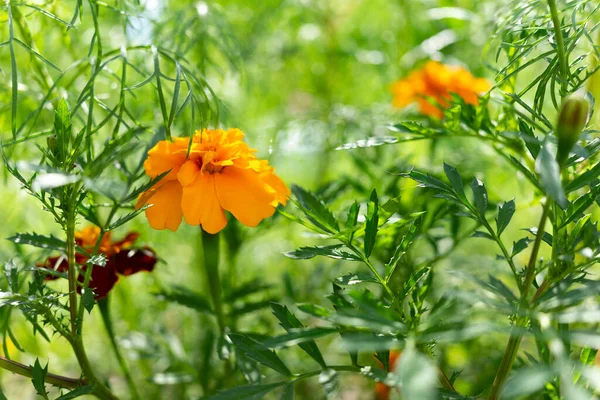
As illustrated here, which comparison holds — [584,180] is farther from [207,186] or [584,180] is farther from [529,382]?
[207,186]

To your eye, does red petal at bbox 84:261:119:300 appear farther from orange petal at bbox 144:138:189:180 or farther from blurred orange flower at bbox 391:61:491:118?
blurred orange flower at bbox 391:61:491:118

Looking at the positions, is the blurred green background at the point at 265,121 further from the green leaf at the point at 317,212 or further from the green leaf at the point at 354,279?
the green leaf at the point at 354,279

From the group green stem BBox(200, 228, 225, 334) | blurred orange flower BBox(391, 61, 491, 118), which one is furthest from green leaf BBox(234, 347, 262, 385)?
blurred orange flower BBox(391, 61, 491, 118)

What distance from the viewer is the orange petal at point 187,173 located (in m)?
0.58

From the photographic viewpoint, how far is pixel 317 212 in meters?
0.62

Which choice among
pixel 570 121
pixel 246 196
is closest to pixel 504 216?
pixel 570 121

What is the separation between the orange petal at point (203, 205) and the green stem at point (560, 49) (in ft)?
1.17

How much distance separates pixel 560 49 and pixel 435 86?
2.54 ft

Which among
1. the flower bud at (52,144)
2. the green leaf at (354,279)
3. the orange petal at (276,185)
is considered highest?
the flower bud at (52,144)

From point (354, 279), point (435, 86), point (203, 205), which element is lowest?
point (354, 279)

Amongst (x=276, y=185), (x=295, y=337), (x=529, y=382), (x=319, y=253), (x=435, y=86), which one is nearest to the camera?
(x=529, y=382)

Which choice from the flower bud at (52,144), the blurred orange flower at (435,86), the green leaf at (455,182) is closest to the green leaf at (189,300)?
the flower bud at (52,144)

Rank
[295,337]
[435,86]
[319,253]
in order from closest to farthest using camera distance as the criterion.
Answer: [295,337] → [319,253] → [435,86]

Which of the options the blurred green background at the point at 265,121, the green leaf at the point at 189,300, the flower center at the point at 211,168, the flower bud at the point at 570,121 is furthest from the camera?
the blurred green background at the point at 265,121
